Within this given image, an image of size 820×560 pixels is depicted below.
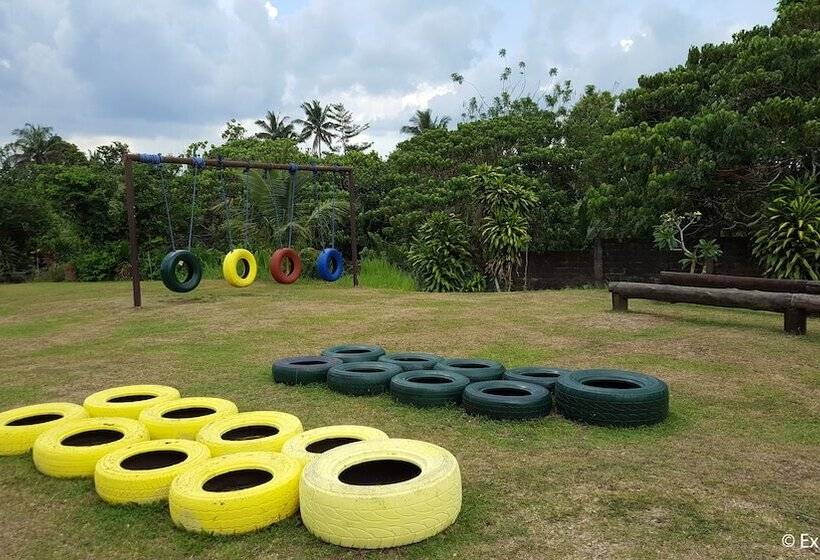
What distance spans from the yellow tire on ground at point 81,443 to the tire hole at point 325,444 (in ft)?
3.64

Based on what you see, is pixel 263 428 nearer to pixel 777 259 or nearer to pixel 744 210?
pixel 777 259

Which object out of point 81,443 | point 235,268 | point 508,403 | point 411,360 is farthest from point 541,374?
point 235,268

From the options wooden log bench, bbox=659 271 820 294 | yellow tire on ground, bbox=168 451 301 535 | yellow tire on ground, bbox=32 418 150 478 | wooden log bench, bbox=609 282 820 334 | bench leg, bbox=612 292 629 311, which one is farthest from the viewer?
bench leg, bbox=612 292 629 311

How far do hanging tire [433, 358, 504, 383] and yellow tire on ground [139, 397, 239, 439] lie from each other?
74.8 inches

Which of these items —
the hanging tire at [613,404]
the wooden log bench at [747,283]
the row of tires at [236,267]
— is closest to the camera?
the hanging tire at [613,404]

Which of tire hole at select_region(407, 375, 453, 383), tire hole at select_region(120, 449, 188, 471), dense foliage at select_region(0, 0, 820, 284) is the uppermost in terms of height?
dense foliage at select_region(0, 0, 820, 284)

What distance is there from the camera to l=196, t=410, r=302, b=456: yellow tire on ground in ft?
11.7

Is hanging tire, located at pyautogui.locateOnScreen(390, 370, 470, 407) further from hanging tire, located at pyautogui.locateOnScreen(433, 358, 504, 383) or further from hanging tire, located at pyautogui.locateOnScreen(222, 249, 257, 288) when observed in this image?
hanging tire, located at pyautogui.locateOnScreen(222, 249, 257, 288)

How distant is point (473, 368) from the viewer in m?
5.41

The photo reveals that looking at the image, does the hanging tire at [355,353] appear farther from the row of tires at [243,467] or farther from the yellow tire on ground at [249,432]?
the yellow tire on ground at [249,432]

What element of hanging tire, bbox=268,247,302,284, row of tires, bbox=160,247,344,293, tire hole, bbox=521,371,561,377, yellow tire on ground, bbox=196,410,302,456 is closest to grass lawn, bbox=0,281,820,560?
yellow tire on ground, bbox=196,410,302,456

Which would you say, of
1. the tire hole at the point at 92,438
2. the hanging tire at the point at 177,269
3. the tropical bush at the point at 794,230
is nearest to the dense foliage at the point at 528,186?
the tropical bush at the point at 794,230

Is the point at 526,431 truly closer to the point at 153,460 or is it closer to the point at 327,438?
the point at 327,438

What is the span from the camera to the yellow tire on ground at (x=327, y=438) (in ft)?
11.6
